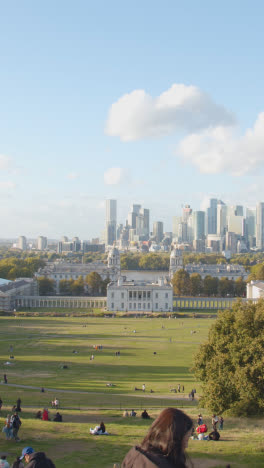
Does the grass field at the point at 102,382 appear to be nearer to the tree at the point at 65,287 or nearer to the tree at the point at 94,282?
the tree at the point at 94,282

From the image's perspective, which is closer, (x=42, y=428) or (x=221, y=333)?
(x=42, y=428)

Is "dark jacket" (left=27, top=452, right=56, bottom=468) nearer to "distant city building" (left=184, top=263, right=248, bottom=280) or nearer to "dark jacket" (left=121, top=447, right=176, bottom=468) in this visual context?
"dark jacket" (left=121, top=447, right=176, bottom=468)

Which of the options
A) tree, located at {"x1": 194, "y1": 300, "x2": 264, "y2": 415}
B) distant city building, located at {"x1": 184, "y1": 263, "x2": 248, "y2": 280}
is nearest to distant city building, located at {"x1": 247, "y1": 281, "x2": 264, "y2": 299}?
distant city building, located at {"x1": 184, "y1": 263, "x2": 248, "y2": 280}

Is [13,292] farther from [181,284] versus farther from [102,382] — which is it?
[102,382]

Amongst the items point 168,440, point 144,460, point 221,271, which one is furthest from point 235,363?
point 221,271

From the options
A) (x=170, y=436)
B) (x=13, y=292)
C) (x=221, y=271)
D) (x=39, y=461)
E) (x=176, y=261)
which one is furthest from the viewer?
(x=176, y=261)

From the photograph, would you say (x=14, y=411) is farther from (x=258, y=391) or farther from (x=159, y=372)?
(x=159, y=372)

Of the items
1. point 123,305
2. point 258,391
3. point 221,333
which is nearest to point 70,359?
point 221,333
